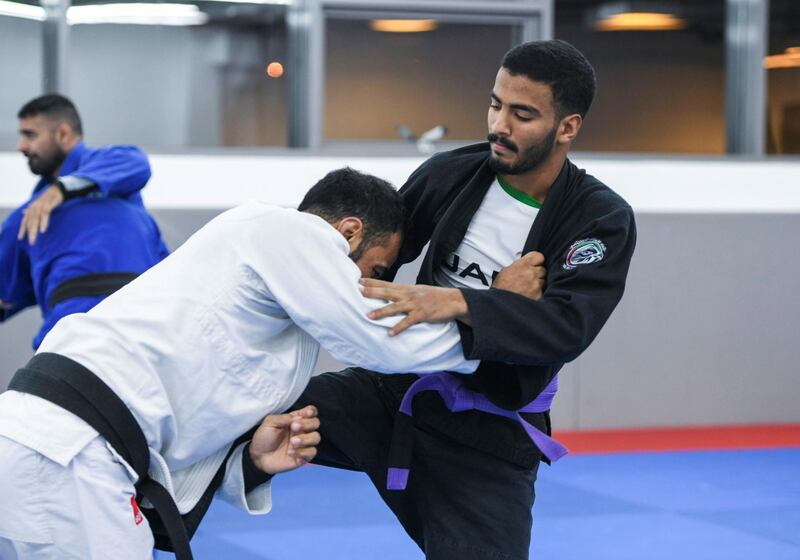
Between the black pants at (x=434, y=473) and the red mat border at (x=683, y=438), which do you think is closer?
the black pants at (x=434, y=473)

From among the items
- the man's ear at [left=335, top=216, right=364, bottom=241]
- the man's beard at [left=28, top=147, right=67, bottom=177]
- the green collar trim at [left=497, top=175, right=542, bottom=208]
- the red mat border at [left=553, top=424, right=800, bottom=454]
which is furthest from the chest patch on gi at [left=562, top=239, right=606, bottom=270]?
the red mat border at [left=553, top=424, right=800, bottom=454]

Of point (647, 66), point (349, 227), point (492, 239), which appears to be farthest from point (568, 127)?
point (647, 66)

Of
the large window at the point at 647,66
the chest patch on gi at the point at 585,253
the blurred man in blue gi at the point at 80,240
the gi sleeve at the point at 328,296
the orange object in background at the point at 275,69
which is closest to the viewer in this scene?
the gi sleeve at the point at 328,296

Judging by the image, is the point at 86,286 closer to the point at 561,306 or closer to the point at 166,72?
the point at 561,306

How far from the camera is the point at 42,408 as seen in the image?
1707 millimetres

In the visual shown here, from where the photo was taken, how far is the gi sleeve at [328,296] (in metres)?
1.81

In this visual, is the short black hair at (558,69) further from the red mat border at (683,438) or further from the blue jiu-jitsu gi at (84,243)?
the red mat border at (683,438)

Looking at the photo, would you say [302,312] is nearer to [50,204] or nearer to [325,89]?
[50,204]

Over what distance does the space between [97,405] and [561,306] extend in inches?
34.2

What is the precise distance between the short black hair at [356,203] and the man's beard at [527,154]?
280 mm

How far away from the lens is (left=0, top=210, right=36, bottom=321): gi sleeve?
12.1 feet

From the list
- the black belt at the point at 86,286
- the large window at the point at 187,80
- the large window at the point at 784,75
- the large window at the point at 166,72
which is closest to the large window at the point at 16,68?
the large window at the point at 166,72

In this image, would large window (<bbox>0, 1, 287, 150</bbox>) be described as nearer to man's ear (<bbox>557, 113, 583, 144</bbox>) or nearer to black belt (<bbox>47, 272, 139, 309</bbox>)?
black belt (<bbox>47, 272, 139, 309</bbox>)

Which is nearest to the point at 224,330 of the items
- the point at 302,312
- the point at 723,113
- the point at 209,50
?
the point at 302,312
